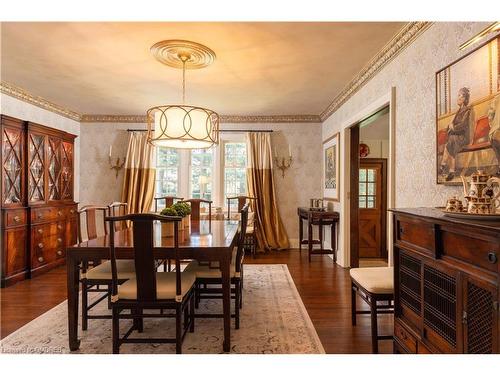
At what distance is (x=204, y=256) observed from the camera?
2289 millimetres

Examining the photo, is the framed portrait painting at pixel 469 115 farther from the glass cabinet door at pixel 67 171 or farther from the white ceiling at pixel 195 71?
the glass cabinet door at pixel 67 171

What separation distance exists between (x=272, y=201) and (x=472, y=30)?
4.42 metres

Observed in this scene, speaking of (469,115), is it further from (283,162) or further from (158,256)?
(283,162)

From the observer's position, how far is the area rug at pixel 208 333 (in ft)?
7.80

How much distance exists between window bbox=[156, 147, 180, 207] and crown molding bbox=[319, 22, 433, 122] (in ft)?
10.7

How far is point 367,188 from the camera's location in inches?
232

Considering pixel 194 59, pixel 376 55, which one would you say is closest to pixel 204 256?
pixel 194 59

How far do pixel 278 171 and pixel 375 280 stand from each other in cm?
405

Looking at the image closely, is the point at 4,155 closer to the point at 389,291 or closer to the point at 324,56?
the point at 324,56

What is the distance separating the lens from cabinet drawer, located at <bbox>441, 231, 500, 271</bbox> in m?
1.25

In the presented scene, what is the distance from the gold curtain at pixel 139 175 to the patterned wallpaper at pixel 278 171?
269mm

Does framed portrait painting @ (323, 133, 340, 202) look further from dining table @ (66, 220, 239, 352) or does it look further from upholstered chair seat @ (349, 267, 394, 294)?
dining table @ (66, 220, 239, 352)

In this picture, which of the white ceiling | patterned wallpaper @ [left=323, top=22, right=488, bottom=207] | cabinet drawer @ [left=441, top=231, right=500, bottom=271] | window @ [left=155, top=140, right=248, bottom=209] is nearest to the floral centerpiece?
the white ceiling
